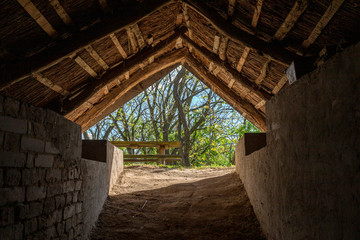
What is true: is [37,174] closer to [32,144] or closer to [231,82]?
[32,144]

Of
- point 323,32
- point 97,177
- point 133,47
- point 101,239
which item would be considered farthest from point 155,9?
point 101,239

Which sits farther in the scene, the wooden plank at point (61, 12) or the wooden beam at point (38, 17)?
the wooden plank at point (61, 12)

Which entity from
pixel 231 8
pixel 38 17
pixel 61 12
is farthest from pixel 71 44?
pixel 231 8

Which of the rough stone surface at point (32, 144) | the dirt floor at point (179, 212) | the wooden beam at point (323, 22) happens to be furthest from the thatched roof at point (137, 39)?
the dirt floor at point (179, 212)

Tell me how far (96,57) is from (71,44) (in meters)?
0.70

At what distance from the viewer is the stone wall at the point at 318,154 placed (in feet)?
4.79

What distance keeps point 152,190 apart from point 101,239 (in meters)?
2.24

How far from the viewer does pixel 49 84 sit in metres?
3.79

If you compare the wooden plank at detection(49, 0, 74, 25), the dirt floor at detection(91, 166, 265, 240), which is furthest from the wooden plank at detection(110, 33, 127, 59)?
the dirt floor at detection(91, 166, 265, 240)

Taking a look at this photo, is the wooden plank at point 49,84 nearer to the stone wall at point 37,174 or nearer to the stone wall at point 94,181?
the stone wall at point 37,174

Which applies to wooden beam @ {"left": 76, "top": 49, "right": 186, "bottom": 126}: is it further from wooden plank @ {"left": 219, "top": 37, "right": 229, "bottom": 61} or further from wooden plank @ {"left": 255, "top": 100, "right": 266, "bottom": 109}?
wooden plank @ {"left": 255, "top": 100, "right": 266, "bottom": 109}

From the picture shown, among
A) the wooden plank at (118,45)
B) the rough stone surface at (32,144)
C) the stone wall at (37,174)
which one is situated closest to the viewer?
the stone wall at (37,174)

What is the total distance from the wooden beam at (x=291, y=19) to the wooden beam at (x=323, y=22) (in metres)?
0.23

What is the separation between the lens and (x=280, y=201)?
2.56m
